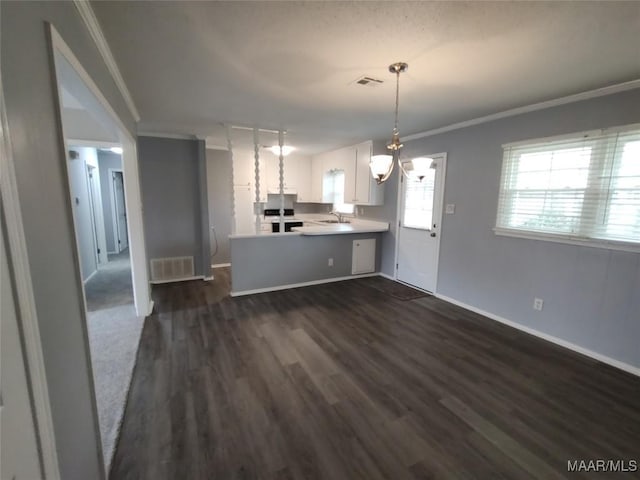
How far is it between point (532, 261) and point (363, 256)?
2.52 m

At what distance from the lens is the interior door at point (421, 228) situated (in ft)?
13.2

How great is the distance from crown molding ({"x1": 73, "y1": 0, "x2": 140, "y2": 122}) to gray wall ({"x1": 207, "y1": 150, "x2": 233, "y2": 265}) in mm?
2524

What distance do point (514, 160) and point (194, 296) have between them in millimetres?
4455

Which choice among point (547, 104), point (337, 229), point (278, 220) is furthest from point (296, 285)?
point (547, 104)

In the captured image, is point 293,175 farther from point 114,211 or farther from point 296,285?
point 114,211

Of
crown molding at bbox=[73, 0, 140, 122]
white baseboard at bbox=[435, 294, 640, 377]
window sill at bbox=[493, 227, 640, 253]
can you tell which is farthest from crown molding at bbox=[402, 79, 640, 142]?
crown molding at bbox=[73, 0, 140, 122]

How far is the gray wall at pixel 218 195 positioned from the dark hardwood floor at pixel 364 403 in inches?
95.1

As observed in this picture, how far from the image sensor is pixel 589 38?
1.70 m

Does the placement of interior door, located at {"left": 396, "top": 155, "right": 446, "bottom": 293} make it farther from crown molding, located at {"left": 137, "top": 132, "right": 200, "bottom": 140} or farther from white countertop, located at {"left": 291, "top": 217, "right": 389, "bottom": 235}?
crown molding, located at {"left": 137, "top": 132, "right": 200, "bottom": 140}

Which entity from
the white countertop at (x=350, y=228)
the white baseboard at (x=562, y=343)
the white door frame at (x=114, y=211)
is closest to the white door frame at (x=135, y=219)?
the white countertop at (x=350, y=228)

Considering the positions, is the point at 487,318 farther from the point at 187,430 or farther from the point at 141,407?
the point at 141,407

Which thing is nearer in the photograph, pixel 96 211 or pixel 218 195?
pixel 218 195

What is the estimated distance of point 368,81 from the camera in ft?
7.65

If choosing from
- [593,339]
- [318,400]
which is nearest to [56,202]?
[318,400]
